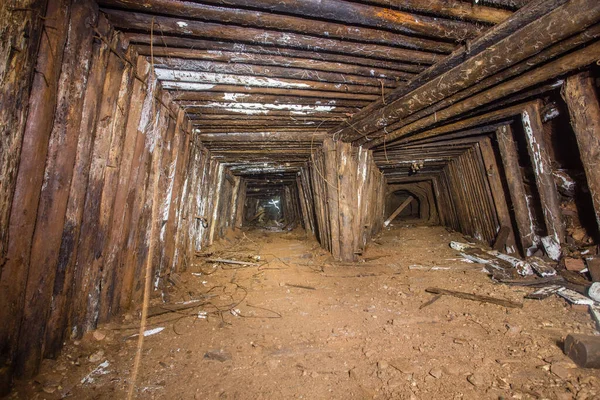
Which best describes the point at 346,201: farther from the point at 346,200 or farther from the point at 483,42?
the point at 483,42

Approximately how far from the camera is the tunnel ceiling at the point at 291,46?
2.20m

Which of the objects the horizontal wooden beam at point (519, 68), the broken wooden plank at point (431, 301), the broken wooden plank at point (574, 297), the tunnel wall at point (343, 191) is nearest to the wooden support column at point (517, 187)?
the horizontal wooden beam at point (519, 68)

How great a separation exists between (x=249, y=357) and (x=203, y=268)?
344 cm

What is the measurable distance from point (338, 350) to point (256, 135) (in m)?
4.15

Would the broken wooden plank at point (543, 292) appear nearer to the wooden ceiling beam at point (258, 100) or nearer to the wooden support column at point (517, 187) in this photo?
the wooden support column at point (517, 187)

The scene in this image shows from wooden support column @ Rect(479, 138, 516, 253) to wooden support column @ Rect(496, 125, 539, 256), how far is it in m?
0.59

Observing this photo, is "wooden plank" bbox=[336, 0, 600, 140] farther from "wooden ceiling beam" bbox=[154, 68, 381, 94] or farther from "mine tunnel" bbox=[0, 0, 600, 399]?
"wooden ceiling beam" bbox=[154, 68, 381, 94]

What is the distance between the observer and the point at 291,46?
104 inches

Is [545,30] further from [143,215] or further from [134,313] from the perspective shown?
[134,313]

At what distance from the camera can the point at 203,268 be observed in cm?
543

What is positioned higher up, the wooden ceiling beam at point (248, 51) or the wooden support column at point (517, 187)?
the wooden ceiling beam at point (248, 51)

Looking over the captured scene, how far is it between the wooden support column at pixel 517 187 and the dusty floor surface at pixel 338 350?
1.43 meters

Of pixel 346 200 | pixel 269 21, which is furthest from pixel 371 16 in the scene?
pixel 346 200

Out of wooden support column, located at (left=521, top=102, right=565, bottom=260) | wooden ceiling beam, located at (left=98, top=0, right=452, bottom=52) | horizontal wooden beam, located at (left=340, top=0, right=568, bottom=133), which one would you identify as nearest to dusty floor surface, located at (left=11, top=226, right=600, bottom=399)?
wooden support column, located at (left=521, top=102, right=565, bottom=260)
